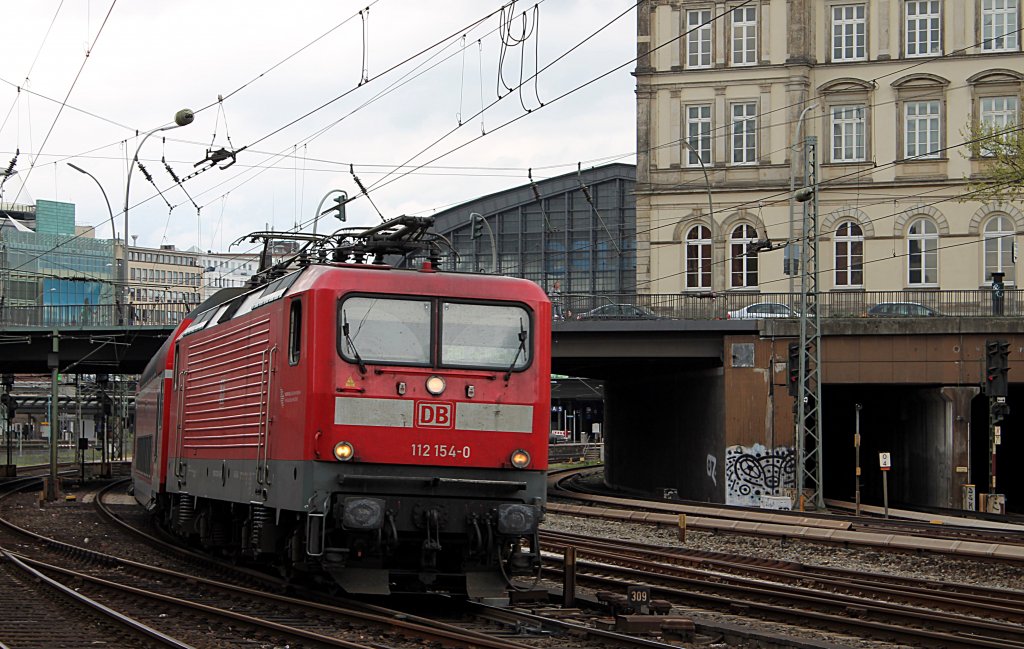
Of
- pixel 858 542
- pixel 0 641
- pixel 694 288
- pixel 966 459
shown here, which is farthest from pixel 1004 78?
pixel 0 641

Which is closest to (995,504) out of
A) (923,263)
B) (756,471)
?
(756,471)

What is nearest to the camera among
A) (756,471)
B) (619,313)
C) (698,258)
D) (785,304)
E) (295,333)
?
(295,333)

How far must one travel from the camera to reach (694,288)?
187 feet

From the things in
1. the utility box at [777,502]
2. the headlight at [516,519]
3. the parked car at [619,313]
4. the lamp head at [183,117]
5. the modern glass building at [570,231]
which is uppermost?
the modern glass building at [570,231]

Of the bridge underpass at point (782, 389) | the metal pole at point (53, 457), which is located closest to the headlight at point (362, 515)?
the metal pole at point (53, 457)

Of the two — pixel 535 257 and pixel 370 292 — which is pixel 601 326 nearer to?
pixel 370 292

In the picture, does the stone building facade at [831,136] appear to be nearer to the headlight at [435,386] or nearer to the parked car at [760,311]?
the parked car at [760,311]

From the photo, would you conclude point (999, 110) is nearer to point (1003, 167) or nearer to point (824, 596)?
point (1003, 167)

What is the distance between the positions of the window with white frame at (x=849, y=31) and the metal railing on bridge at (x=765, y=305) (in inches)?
616

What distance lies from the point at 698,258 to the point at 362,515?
1782 inches

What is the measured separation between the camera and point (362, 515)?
12.9 m

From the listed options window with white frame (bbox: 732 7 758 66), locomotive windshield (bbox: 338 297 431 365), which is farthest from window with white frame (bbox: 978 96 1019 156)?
locomotive windshield (bbox: 338 297 431 365)

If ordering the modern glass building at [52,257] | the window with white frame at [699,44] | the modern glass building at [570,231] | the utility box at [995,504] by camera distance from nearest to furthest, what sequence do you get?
the utility box at [995,504], the window with white frame at [699,44], the modern glass building at [570,231], the modern glass building at [52,257]

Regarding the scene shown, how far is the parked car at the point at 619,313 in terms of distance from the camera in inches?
1711
